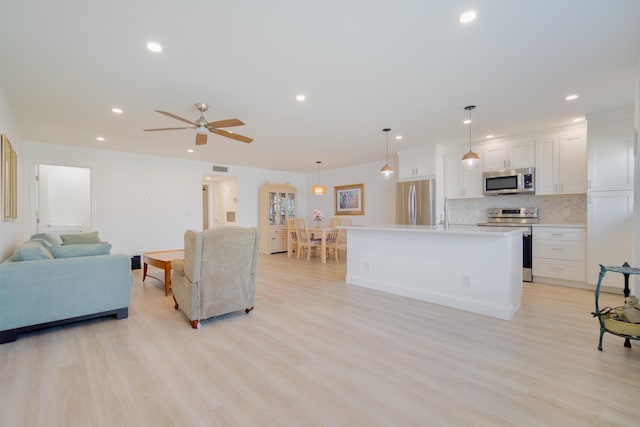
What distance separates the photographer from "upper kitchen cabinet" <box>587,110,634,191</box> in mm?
3723

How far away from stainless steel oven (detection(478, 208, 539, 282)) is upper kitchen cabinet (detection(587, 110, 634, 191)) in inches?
40.6

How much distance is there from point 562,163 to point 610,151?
644 millimetres

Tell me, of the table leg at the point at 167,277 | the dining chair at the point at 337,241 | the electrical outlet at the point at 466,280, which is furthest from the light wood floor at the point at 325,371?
the dining chair at the point at 337,241

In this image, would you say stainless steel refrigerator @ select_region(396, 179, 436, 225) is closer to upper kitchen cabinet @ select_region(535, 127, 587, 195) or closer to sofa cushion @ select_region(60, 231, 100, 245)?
upper kitchen cabinet @ select_region(535, 127, 587, 195)

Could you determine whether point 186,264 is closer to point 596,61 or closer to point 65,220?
point 596,61

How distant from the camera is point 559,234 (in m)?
4.36

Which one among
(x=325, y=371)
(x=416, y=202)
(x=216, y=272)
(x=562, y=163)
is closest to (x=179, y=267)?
(x=216, y=272)

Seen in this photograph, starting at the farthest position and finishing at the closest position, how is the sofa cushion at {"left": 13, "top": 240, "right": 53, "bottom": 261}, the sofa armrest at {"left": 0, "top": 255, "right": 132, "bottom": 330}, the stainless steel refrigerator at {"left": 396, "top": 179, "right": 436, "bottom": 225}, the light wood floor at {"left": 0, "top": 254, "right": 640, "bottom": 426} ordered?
the stainless steel refrigerator at {"left": 396, "top": 179, "right": 436, "bottom": 225} < the sofa cushion at {"left": 13, "top": 240, "right": 53, "bottom": 261} < the sofa armrest at {"left": 0, "top": 255, "right": 132, "bottom": 330} < the light wood floor at {"left": 0, "top": 254, "right": 640, "bottom": 426}

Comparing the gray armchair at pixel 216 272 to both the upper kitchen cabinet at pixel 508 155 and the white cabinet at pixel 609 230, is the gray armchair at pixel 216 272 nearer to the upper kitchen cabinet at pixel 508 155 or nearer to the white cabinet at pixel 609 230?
the upper kitchen cabinet at pixel 508 155

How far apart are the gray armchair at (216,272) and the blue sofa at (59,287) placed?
0.61 m

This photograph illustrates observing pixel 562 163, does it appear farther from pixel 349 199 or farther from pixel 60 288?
pixel 60 288

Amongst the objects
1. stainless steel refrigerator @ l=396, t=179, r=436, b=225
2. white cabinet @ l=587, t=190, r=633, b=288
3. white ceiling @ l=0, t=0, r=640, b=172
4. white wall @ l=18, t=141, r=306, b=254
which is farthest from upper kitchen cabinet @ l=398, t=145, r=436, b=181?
white wall @ l=18, t=141, r=306, b=254

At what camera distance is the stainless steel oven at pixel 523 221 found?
461cm

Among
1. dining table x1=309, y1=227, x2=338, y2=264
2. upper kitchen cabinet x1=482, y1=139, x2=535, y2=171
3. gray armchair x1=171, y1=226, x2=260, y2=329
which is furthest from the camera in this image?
dining table x1=309, y1=227, x2=338, y2=264
